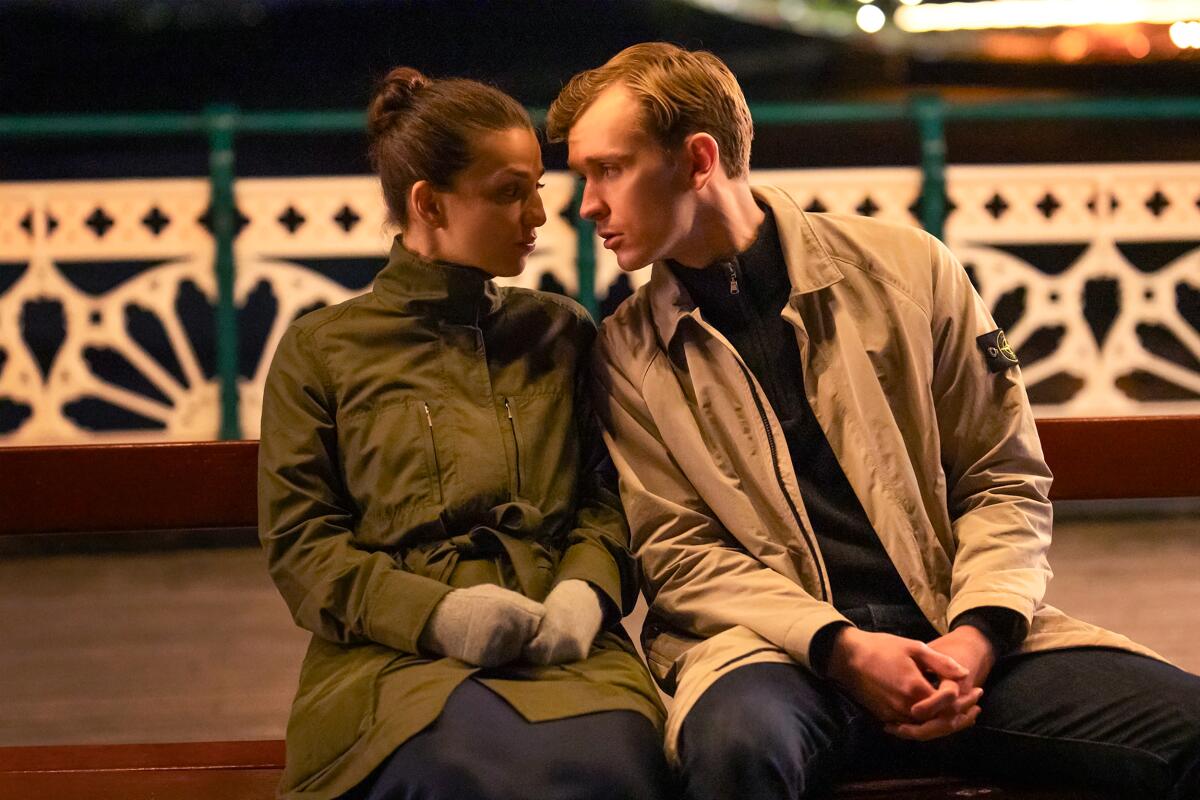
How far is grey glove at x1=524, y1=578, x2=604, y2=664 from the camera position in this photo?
199 cm

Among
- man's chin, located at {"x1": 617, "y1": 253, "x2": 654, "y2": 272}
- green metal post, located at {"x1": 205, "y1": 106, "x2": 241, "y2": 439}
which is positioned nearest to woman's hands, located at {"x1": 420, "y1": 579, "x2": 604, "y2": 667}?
man's chin, located at {"x1": 617, "y1": 253, "x2": 654, "y2": 272}

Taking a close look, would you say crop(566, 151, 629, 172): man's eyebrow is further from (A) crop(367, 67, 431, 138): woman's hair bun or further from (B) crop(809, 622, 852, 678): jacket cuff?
(B) crop(809, 622, 852, 678): jacket cuff

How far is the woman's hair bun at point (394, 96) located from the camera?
2299 millimetres

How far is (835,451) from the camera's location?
2172mm

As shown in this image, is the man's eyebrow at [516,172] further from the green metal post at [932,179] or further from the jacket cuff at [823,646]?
the green metal post at [932,179]

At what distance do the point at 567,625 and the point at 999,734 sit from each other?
0.67 meters

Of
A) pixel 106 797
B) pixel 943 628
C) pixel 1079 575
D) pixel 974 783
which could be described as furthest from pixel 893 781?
pixel 1079 575

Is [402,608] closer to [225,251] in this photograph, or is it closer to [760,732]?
[760,732]

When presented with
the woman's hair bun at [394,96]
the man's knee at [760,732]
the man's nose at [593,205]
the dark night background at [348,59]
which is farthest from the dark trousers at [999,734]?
the dark night background at [348,59]

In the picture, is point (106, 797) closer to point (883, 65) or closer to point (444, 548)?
point (444, 548)

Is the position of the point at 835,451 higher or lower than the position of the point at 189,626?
higher

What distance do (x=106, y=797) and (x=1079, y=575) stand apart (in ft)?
9.79

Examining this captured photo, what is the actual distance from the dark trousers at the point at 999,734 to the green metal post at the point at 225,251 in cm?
360

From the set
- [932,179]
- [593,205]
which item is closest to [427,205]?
[593,205]
